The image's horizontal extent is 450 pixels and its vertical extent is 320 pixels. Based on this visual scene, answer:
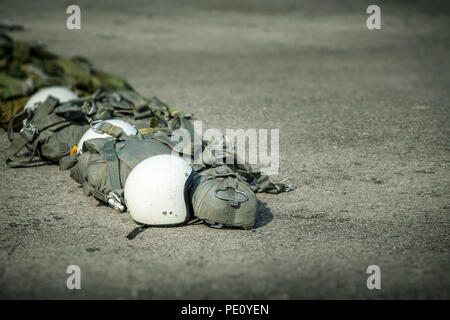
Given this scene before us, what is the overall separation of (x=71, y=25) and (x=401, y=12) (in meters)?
9.15

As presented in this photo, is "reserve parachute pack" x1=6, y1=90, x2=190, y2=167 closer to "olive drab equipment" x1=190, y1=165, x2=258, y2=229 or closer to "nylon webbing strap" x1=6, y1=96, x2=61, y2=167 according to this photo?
"nylon webbing strap" x1=6, y1=96, x2=61, y2=167

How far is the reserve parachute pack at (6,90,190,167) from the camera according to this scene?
5.66 m

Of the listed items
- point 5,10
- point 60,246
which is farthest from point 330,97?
point 5,10

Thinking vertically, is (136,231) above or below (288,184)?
below

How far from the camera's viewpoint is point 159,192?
4312mm

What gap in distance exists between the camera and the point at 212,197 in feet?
14.4

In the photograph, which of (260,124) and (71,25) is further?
(71,25)

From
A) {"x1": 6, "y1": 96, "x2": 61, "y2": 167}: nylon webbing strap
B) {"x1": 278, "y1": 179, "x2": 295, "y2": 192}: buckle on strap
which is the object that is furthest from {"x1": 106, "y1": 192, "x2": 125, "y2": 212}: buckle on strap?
{"x1": 278, "y1": 179, "x2": 295, "y2": 192}: buckle on strap

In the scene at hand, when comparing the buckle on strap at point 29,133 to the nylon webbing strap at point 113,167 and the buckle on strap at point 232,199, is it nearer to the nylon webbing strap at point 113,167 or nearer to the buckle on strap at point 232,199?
the nylon webbing strap at point 113,167

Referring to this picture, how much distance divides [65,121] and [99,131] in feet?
2.80

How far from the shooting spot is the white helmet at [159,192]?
4324 millimetres

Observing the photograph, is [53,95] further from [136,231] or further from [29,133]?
[136,231]

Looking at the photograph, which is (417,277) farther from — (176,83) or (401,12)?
(401,12)

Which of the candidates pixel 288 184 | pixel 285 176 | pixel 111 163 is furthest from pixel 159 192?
pixel 285 176
